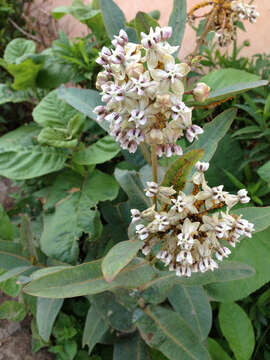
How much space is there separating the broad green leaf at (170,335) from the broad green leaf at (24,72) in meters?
0.99

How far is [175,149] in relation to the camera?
584 millimetres

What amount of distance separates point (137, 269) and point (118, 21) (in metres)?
0.53

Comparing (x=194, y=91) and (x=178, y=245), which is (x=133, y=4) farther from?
(x=178, y=245)

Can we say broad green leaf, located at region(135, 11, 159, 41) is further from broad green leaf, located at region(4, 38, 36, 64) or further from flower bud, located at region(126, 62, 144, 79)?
broad green leaf, located at region(4, 38, 36, 64)

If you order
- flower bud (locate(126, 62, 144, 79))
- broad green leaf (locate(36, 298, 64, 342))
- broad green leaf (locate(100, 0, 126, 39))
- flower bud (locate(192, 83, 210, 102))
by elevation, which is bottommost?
broad green leaf (locate(36, 298, 64, 342))

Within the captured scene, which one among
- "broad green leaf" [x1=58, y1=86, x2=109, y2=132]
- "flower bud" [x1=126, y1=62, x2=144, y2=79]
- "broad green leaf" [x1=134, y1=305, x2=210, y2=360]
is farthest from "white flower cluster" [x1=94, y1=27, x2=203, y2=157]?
"broad green leaf" [x1=134, y1=305, x2=210, y2=360]

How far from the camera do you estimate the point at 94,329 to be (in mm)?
974

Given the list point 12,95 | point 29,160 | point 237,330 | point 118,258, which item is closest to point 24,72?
point 12,95

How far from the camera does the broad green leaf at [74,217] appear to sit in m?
1.07

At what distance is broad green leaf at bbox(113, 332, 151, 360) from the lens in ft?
3.00

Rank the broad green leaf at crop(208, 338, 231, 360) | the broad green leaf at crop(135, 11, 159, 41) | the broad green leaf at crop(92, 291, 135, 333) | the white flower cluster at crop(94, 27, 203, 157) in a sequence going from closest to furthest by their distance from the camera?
the white flower cluster at crop(94, 27, 203, 157)
the broad green leaf at crop(135, 11, 159, 41)
the broad green leaf at crop(92, 291, 135, 333)
the broad green leaf at crop(208, 338, 231, 360)

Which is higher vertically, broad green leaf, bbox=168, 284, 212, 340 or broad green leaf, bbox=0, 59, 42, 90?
broad green leaf, bbox=0, 59, 42, 90

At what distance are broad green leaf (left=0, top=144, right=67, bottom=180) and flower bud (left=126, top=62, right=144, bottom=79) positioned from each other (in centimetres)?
69

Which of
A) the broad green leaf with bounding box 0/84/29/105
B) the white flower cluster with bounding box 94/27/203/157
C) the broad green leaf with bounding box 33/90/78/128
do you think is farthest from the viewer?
the broad green leaf with bounding box 0/84/29/105
